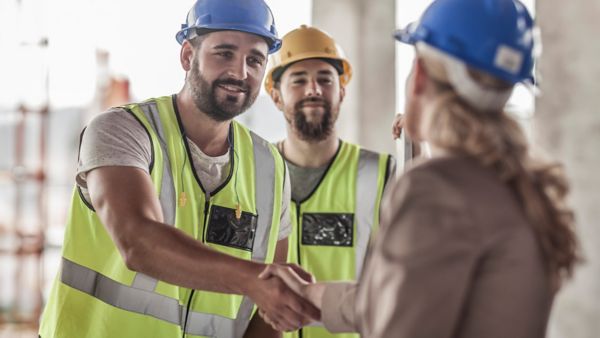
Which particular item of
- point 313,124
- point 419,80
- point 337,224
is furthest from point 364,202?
point 419,80

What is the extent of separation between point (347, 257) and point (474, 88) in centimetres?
240

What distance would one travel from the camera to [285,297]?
8.06 ft

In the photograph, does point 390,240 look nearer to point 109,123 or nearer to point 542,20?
point 109,123

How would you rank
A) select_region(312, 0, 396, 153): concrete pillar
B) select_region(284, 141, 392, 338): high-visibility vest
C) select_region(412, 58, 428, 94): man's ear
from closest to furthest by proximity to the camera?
select_region(412, 58, 428, 94): man's ear
select_region(284, 141, 392, 338): high-visibility vest
select_region(312, 0, 396, 153): concrete pillar

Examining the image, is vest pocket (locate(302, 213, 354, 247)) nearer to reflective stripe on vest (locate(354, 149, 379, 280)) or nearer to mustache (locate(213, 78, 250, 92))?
reflective stripe on vest (locate(354, 149, 379, 280))

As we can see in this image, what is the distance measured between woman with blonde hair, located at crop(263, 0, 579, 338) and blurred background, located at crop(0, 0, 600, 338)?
4.34 m

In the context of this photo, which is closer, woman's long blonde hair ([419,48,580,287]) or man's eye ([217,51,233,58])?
woman's long blonde hair ([419,48,580,287])

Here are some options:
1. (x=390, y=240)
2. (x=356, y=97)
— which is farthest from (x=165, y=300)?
(x=356, y=97)

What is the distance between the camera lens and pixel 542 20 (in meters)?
5.04

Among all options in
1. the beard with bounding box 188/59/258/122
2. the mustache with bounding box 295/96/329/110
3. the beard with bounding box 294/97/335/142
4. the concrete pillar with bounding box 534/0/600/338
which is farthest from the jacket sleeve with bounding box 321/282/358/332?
the concrete pillar with bounding box 534/0/600/338

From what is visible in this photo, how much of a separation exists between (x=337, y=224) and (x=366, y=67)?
10.1 ft

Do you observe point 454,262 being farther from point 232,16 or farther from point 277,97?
point 277,97

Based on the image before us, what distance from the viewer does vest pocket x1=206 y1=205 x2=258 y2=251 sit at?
114 inches

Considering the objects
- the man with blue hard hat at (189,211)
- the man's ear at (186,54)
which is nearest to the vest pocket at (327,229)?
the man with blue hard hat at (189,211)
